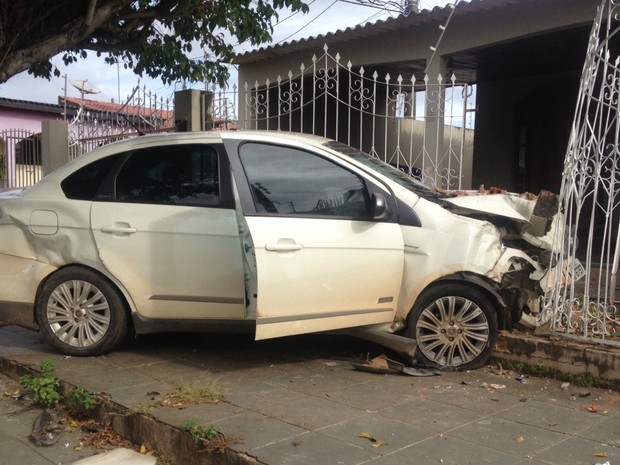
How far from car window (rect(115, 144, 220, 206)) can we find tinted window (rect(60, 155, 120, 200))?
141mm

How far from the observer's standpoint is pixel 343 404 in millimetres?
4008

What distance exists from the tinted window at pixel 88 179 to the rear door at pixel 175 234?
0.39 feet

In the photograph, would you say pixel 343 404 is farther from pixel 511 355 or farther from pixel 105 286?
pixel 105 286

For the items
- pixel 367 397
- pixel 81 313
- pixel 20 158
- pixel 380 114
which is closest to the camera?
pixel 367 397

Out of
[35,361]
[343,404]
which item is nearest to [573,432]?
[343,404]

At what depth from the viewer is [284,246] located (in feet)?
14.2

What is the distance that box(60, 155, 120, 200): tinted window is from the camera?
5.01 m

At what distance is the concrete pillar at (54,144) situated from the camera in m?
10.2

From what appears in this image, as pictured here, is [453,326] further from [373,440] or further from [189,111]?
[189,111]

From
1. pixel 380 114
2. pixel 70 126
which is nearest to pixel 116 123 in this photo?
pixel 70 126

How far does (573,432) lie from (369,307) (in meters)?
1.62

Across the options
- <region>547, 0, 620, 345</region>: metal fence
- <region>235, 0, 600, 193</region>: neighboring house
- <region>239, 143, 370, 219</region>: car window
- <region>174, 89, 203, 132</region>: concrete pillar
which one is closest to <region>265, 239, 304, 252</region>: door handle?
<region>239, 143, 370, 219</region>: car window

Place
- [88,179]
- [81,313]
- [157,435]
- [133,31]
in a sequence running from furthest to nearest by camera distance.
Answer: [133,31] < [88,179] < [81,313] < [157,435]

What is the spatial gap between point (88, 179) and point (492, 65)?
7.49 meters
